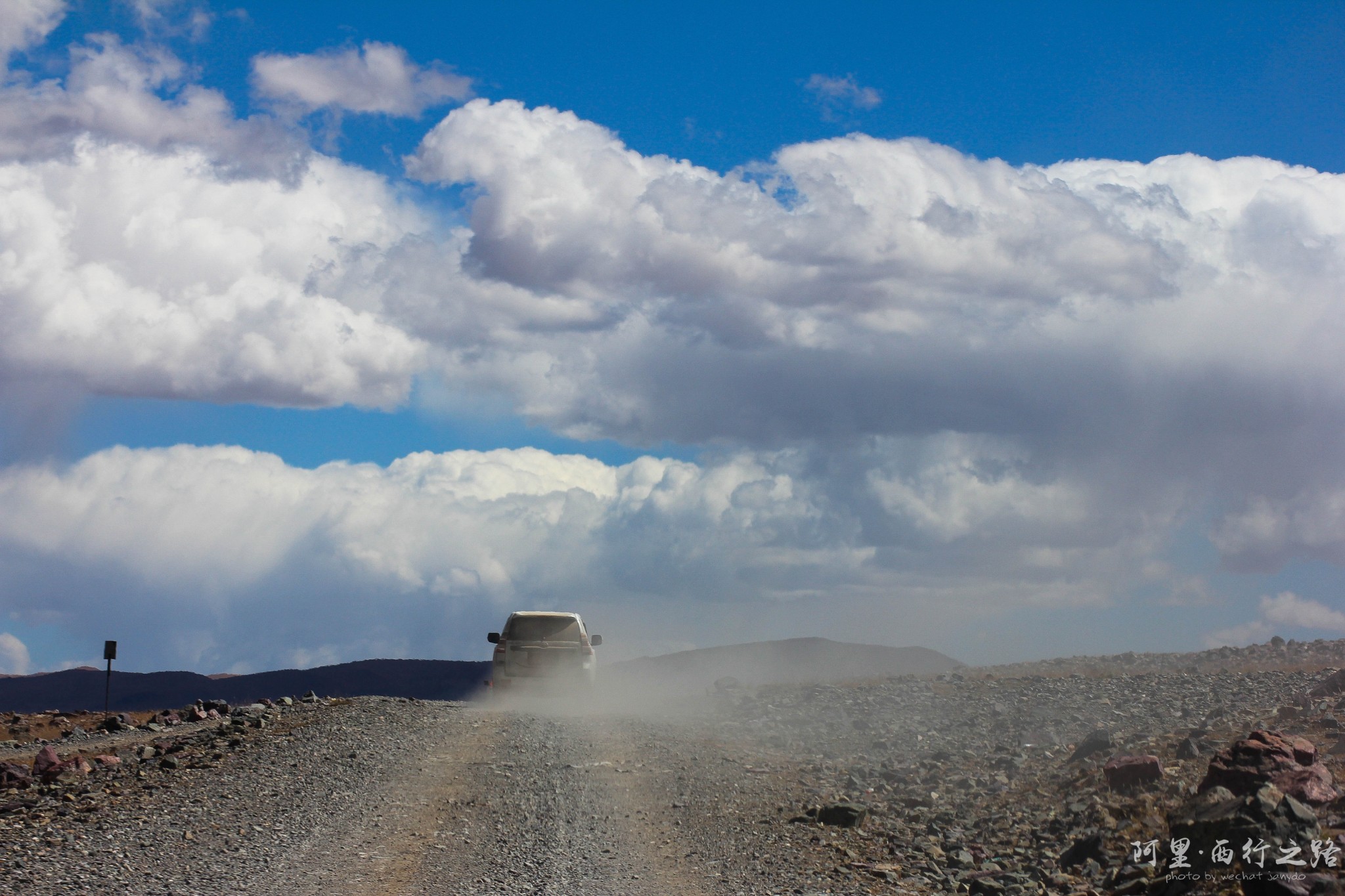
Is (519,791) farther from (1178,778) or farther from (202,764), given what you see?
(1178,778)

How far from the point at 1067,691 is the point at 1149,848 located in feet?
58.0

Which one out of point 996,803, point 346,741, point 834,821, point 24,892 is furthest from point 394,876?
point 996,803

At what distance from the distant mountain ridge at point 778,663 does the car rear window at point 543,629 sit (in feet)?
42.8

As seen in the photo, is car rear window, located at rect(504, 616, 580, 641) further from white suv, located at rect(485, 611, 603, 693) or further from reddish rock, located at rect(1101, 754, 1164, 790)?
reddish rock, located at rect(1101, 754, 1164, 790)

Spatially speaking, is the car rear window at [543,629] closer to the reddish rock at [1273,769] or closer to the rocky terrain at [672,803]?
the rocky terrain at [672,803]

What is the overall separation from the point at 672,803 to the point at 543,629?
11779 millimetres

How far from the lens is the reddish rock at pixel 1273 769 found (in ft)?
42.5

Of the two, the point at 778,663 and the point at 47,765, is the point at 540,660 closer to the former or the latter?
the point at 47,765

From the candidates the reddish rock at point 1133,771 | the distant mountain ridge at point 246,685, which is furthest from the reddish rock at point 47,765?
the distant mountain ridge at point 246,685

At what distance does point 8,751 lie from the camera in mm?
24703

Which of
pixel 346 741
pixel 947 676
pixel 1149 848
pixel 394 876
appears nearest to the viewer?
pixel 394 876

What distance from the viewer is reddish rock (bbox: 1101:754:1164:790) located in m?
15.9

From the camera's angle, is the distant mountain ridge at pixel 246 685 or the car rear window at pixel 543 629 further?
the distant mountain ridge at pixel 246 685

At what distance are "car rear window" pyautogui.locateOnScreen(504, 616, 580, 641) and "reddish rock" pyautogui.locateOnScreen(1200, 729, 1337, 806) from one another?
1598 cm
